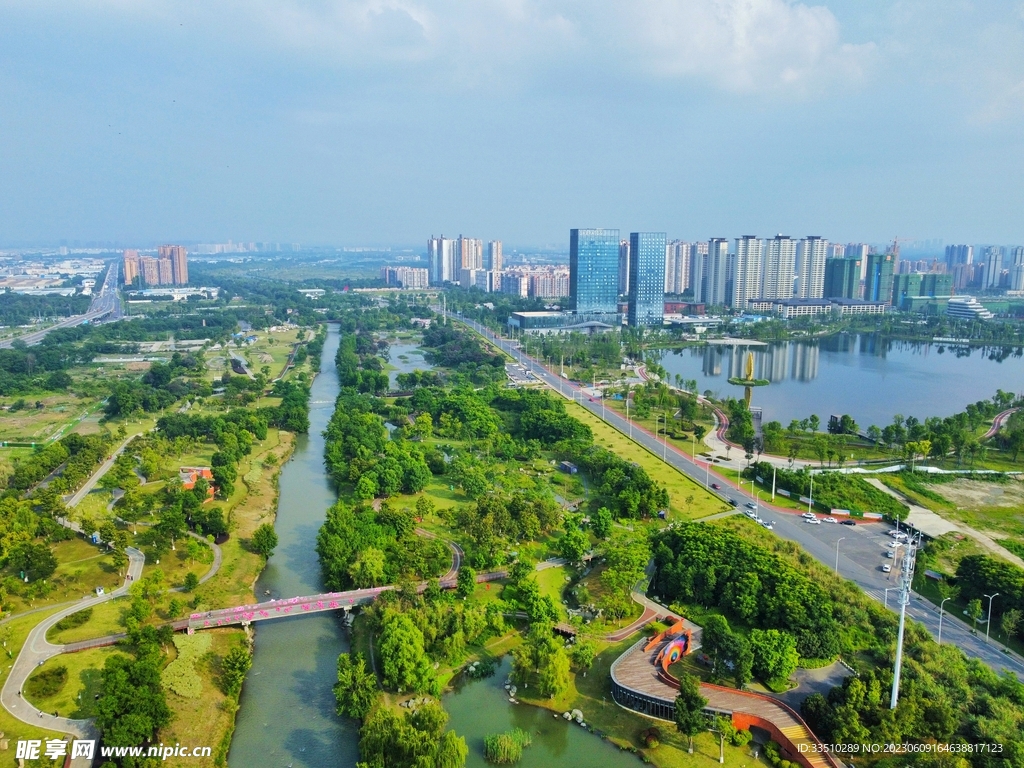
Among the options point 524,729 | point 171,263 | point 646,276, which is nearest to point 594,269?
point 646,276

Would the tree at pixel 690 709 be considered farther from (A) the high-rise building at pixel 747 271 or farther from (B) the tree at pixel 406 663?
(A) the high-rise building at pixel 747 271

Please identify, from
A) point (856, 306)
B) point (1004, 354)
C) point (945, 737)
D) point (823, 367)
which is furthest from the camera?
point (856, 306)

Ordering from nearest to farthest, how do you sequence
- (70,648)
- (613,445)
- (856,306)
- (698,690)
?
1. (698,690)
2. (70,648)
3. (613,445)
4. (856,306)

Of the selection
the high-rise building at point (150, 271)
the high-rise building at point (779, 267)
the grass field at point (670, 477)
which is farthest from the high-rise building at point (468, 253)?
the grass field at point (670, 477)

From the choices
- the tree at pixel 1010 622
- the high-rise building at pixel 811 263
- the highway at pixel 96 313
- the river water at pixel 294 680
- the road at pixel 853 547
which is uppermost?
the high-rise building at pixel 811 263

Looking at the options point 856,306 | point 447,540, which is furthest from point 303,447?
point 856,306

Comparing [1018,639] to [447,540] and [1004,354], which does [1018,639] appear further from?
[1004,354]
